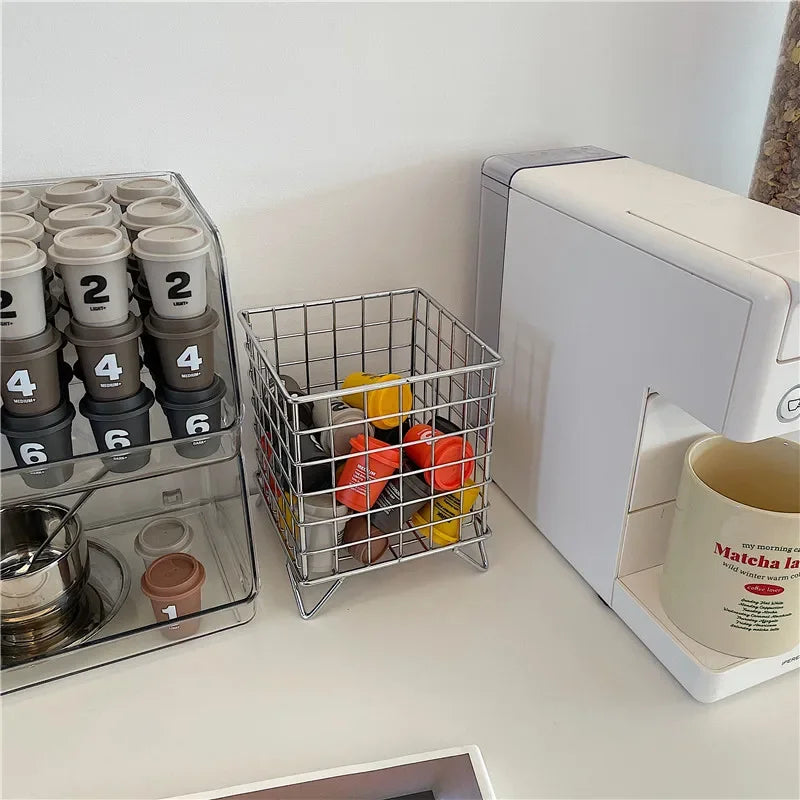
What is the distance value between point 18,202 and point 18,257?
13cm

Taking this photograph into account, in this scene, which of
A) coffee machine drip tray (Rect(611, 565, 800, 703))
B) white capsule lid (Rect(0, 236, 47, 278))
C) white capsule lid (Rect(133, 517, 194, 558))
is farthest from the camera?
white capsule lid (Rect(133, 517, 194, 558))

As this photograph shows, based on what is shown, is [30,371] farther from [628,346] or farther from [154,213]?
[628,346]

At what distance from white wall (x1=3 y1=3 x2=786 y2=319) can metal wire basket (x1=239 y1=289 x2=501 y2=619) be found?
3.3 inches

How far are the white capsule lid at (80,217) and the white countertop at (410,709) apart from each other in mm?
369

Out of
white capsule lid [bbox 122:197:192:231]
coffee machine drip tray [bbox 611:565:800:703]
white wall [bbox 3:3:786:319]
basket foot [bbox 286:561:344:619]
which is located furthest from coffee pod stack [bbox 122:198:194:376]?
coffee machine drip tray [bbox 611:565:800:703]

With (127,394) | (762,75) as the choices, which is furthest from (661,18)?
(127,394)

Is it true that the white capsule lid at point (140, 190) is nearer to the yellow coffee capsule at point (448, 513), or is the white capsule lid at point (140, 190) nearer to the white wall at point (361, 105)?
the white wall at point (361, 105)

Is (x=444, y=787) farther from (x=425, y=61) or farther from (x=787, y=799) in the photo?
(x=425, y=61)

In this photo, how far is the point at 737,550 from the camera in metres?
0.61

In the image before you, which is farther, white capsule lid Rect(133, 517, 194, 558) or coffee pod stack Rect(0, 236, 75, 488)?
white capsule lid Rect(133, 517, 194, 558)

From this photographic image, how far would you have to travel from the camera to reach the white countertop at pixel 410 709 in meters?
0.59

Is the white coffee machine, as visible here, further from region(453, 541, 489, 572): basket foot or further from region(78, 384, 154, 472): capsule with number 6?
region(78, 384, 154, 472): capsule with number 6

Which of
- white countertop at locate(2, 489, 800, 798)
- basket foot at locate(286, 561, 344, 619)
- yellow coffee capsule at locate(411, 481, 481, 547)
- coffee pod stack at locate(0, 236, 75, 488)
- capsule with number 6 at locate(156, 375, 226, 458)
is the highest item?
coffee pod stack at locate(0, 236, 75, 488)

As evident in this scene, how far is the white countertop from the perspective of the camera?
1.94 feet
